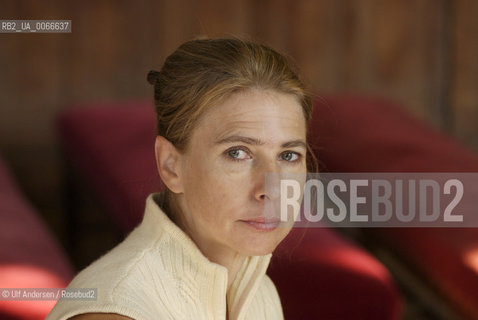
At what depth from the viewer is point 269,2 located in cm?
327

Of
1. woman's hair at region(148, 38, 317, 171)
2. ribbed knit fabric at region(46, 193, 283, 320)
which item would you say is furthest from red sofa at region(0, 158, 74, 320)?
woman's hair at region(148, 38, 317, 171)

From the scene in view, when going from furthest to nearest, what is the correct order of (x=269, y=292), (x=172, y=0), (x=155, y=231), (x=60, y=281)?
(x=172, y=0) → (x=60, y=281) → (x=269, y=292) → (x=155, y=231)

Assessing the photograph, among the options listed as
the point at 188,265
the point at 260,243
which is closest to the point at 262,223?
the point at 260,243

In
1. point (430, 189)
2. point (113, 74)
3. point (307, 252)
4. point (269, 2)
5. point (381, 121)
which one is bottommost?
point (307, 252)

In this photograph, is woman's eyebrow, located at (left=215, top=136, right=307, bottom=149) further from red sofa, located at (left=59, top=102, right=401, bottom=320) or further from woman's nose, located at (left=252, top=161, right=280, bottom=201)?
red sofa, located at (left=59, top=102, right=401, bottom=320)

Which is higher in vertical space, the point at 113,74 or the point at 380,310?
the point at 113,74

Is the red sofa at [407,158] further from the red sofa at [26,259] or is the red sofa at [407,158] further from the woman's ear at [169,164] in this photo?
the woman's ear at [169,164]

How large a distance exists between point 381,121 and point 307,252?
3.64 ft

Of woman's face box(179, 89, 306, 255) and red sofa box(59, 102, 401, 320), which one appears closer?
woman's face box(179, 89, 306, 255)

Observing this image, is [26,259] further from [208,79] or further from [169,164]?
[208,79]

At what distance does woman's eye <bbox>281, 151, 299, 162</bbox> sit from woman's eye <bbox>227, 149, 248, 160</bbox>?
5 centimetres

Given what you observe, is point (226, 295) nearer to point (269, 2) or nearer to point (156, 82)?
point (156, 82)

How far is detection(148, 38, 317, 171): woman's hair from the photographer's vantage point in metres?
1.04

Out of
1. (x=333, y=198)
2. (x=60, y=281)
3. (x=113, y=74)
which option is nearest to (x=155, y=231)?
(x=333, y=198)
